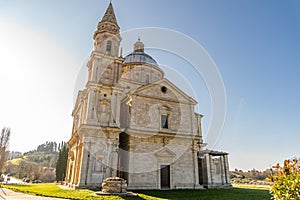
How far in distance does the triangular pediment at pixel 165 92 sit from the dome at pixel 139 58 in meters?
7.95

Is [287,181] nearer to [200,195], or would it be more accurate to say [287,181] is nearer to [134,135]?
[200,195]

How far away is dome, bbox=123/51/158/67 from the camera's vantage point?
27077 millimetres

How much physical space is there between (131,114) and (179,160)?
606 cm

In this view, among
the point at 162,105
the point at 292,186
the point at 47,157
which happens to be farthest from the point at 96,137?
the point at 47,157

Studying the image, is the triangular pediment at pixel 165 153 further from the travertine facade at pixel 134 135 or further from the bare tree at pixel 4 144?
the bare tree at pixel 4 144

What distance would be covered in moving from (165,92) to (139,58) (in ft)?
30.6

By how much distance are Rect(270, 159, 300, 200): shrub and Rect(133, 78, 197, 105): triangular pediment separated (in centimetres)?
1441

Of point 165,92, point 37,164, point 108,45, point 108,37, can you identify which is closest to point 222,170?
point 165,92

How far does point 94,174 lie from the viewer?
51.1 ft

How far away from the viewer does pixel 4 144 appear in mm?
30766

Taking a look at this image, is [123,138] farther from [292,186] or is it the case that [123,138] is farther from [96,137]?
[292,186]

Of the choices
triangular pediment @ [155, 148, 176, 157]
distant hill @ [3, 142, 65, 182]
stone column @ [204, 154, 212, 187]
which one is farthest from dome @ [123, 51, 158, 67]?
distant hill @ [3, 142, 65, 182]

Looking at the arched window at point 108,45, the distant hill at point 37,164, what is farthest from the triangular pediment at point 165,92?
the distant hill at point 37,164

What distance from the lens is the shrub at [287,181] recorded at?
174 inches
